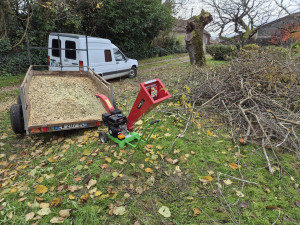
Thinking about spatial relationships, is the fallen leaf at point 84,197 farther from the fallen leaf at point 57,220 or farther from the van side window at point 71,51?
the van side window at point 71,51

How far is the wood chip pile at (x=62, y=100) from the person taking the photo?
13.8 feet

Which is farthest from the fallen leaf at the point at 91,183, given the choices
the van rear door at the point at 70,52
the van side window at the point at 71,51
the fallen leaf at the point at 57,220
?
the van side window at the point at 71,51

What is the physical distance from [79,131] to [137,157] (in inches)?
78.2

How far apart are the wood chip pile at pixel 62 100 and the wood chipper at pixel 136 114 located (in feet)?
2.60

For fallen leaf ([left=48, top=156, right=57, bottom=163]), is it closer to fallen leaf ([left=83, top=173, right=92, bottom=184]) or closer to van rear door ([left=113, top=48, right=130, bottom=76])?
fallen leaf ([left=83, top=173, right=92, bottom=184])

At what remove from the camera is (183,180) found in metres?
2.93

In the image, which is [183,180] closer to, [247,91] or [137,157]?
[137,157]

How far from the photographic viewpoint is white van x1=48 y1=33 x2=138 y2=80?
802 cm

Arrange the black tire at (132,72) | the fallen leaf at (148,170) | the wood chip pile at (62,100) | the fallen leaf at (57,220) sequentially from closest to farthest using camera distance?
the fallen leaf at (57,220), the fallen leaf at (148,170), the wood chip pile at (62,100), the black tire at (132,72)

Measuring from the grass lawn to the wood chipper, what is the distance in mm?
207

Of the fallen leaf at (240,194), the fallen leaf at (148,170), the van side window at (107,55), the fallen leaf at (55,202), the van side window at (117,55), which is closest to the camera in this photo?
the fallen leaf at (55,202)

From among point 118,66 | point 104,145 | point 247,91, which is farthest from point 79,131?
point 118,66

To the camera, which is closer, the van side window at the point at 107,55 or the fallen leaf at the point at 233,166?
the fallen leaf at the point at 233,166

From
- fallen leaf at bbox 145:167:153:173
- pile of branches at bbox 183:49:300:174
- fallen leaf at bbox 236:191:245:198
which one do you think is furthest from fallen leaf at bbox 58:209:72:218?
pile of branches at bbox 183:49:300:174
